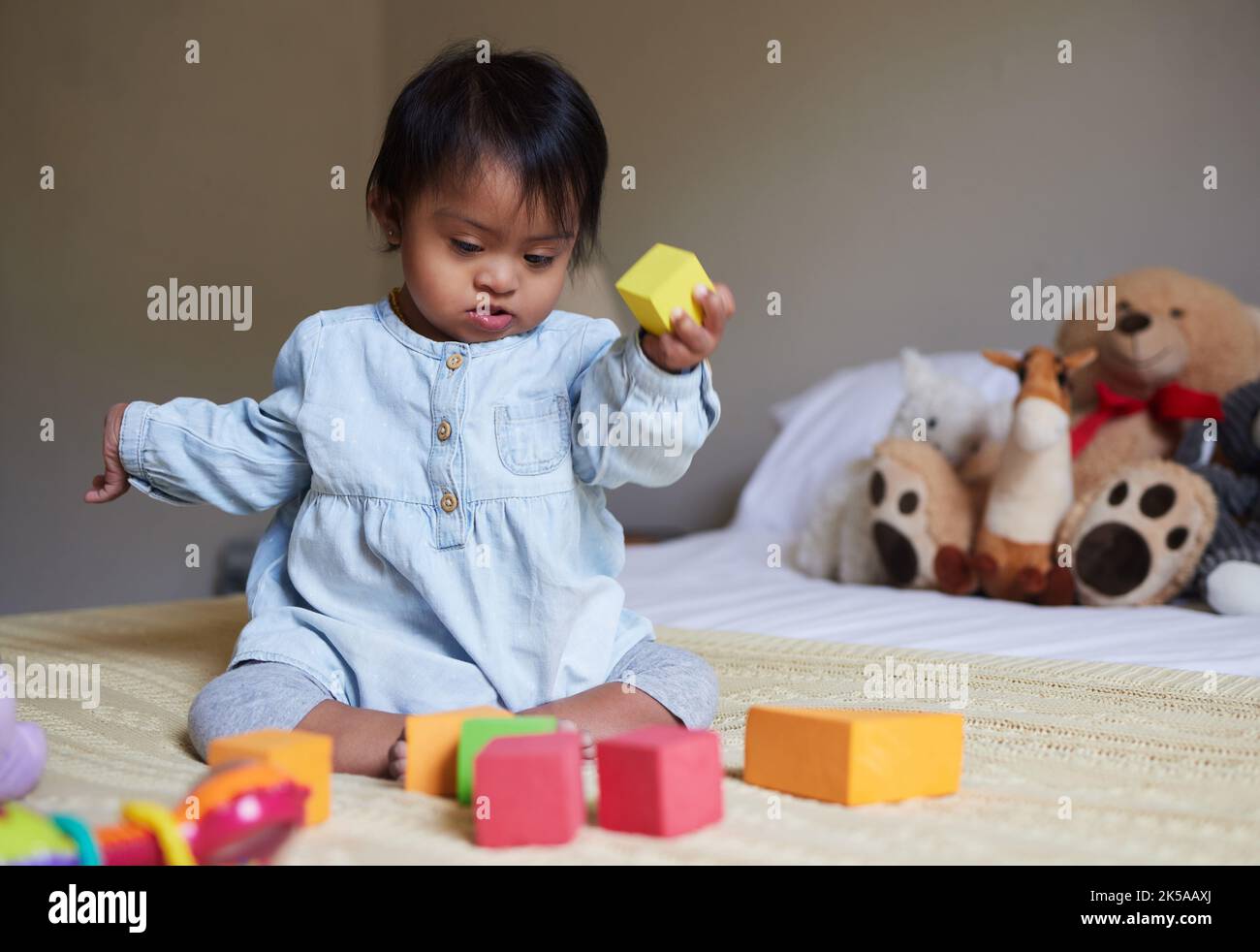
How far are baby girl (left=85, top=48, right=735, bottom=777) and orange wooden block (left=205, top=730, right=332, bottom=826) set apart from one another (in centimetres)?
21

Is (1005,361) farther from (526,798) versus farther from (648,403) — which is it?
(526,798)

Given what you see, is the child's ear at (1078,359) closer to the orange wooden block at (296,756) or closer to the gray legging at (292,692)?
the gray legging at (292,692)

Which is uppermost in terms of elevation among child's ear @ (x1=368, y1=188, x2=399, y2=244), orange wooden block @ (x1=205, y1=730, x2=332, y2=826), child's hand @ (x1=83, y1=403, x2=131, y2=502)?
child's ear @ (x1=368, y1=188, x2=399, y2=244)

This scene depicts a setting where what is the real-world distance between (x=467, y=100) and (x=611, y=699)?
485 millimetres

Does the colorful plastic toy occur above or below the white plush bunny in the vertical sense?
below

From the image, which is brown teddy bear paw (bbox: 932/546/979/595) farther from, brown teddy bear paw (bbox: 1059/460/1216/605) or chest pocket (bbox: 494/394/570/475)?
chest pocket (bbox: 494/394/570/475)

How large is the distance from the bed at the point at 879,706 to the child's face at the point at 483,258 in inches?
14.8

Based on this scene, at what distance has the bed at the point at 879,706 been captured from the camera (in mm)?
644

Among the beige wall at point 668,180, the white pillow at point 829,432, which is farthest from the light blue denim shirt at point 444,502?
the beige wall at point 668,180

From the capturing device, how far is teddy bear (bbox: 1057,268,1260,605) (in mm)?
1500

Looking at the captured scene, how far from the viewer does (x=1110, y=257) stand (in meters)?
2.13

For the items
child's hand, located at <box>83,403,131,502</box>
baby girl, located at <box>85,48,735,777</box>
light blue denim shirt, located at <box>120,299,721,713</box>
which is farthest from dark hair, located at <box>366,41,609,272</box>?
child's hand, located at <box>83,403,131,502</box>
